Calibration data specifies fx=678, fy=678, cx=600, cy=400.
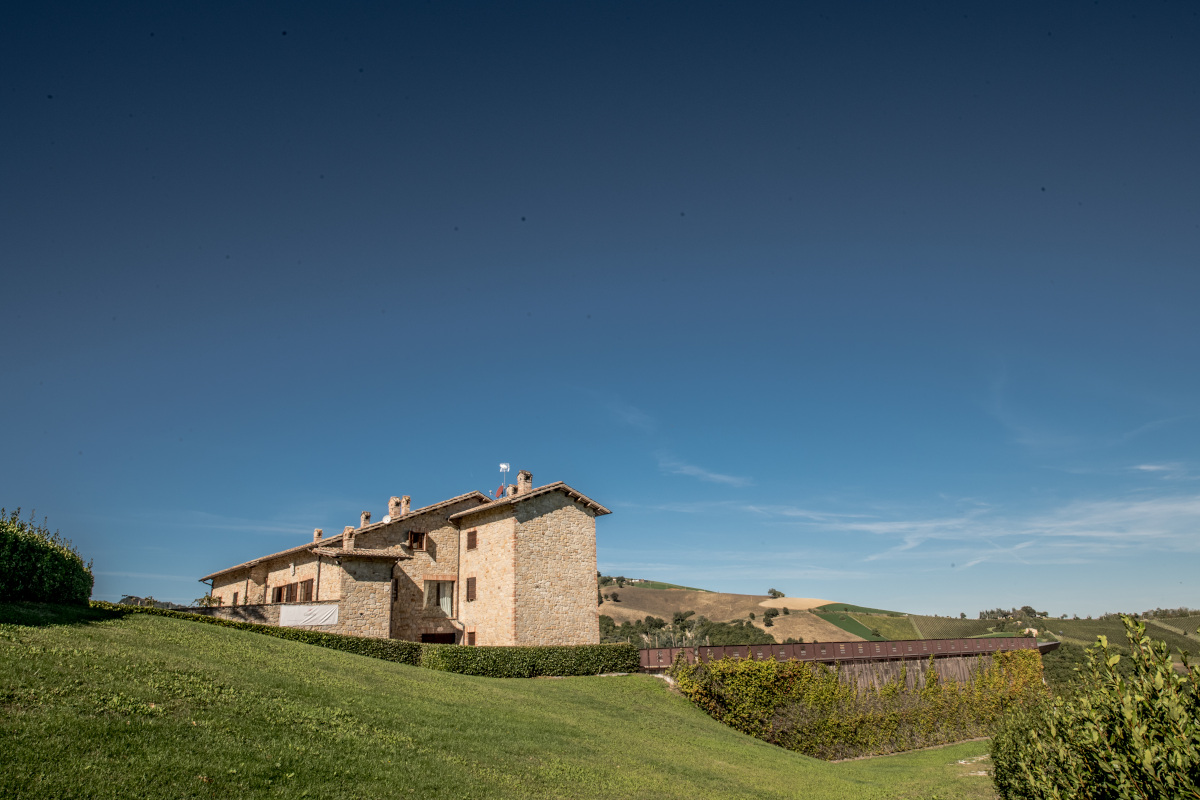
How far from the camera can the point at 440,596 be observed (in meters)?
35.2

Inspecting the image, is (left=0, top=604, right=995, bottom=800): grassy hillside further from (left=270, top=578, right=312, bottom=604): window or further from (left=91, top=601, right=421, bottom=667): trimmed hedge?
(left=270, top=578, right=312, bottom=604): window

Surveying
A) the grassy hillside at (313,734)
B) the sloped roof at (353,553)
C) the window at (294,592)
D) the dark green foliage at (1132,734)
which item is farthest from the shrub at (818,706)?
the dark green foliage at (1132,734)

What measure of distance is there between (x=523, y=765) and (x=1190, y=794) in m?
11.5

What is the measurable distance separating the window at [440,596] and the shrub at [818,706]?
1248 cm

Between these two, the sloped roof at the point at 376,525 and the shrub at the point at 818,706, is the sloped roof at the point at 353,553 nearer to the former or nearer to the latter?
the sloped roof at the point at 376,525

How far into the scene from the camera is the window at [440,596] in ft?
114

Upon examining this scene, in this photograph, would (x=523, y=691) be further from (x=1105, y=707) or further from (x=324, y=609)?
(x=1105, y=707)

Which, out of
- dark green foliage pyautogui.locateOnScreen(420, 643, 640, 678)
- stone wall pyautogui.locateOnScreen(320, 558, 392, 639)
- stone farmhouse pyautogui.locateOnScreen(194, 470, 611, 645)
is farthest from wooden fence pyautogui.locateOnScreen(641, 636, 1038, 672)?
stone wall pyautogui.locateOnScreen(320, 558, 392, 639)

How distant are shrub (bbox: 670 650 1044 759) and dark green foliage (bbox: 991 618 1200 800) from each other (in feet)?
70.9

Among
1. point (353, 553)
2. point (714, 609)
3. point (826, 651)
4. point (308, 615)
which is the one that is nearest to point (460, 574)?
point (353, 553)

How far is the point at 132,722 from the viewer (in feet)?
32.9

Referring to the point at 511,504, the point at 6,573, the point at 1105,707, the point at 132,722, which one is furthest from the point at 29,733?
the point at 511,504

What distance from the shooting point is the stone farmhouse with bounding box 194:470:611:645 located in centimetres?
3081

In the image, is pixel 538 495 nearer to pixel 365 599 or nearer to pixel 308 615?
pixel 365 599
